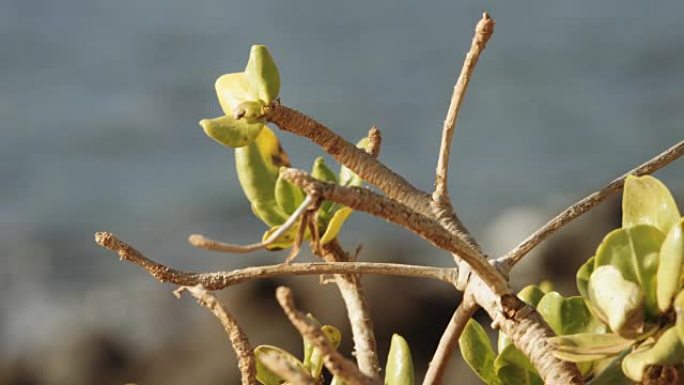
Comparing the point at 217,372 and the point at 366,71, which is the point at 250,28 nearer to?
the point at 366,71

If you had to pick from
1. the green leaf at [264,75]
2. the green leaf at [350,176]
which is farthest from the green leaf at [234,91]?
the green leaf at [350,176]

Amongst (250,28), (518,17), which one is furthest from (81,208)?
(518,17)

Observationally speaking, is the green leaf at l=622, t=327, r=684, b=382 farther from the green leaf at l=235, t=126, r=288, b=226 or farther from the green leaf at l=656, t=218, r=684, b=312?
the green leaf at l=235, t=126, r=288, b=226

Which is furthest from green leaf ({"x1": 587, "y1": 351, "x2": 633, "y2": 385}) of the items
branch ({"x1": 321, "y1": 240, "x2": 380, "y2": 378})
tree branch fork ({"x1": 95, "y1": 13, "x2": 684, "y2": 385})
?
branch ({"x1": 321, "y1": 240, "x2": 380, "y2": 378})

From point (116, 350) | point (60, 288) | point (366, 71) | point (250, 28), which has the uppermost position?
point (250, 28)

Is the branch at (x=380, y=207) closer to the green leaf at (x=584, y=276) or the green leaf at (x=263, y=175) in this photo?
the green leaf at (x=584, y=276)

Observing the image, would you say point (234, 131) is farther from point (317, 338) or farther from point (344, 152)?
point (317, 338)
